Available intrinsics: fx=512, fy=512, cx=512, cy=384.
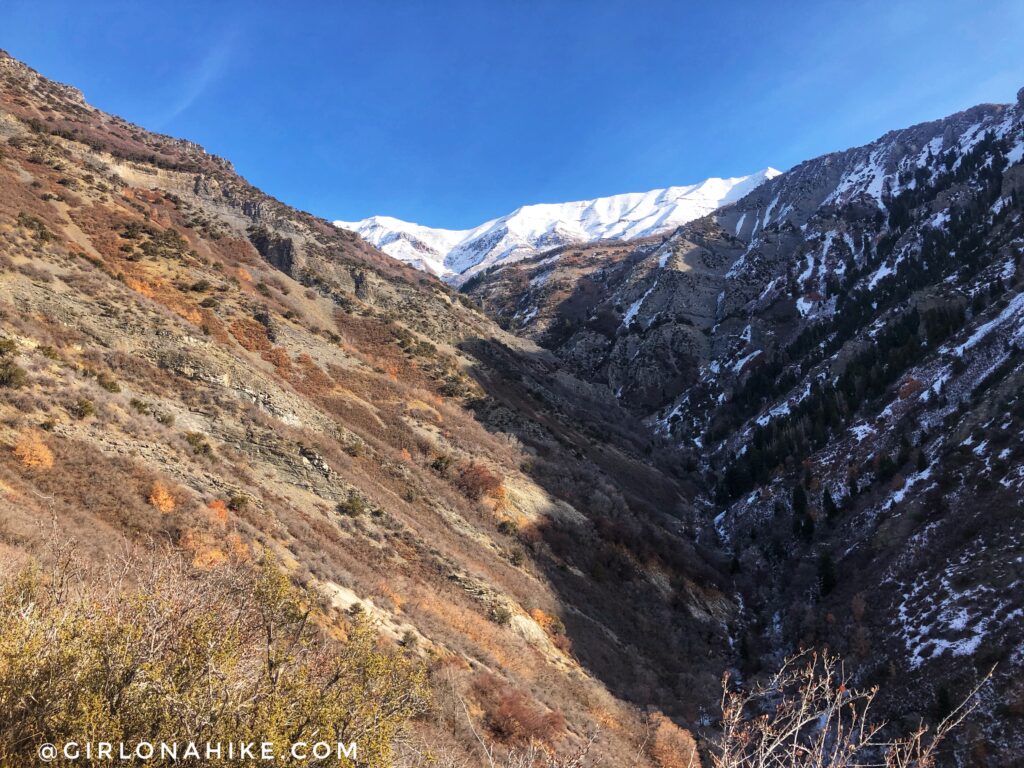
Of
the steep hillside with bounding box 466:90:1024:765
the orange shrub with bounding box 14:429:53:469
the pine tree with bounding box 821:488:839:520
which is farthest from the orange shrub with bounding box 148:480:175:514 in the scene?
the pine tree with bounding box 821:488:839:520

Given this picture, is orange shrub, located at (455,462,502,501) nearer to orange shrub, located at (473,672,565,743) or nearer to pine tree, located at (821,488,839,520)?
orange shrub, located at (473,672,565,743)

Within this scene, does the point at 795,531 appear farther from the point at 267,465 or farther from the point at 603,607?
the point at 267,465

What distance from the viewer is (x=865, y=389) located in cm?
5766

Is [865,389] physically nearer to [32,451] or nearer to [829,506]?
[829,506]

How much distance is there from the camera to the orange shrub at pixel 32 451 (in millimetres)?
13750

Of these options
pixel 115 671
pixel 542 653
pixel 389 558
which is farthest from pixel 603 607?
pixel 115 671

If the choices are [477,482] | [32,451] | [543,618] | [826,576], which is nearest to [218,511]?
[32,451]

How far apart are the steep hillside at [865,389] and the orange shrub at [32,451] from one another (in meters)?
30.3

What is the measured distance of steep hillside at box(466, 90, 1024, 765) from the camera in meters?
24.6

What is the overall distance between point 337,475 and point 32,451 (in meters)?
10.8

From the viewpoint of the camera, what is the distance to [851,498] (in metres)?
41.6

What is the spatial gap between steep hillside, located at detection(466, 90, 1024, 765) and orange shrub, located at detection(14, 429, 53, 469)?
99.5ft

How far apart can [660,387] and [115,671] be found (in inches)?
3999

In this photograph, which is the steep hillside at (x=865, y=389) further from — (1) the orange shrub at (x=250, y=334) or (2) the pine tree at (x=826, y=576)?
(1) the orange shrub at (x=250, y=334)
